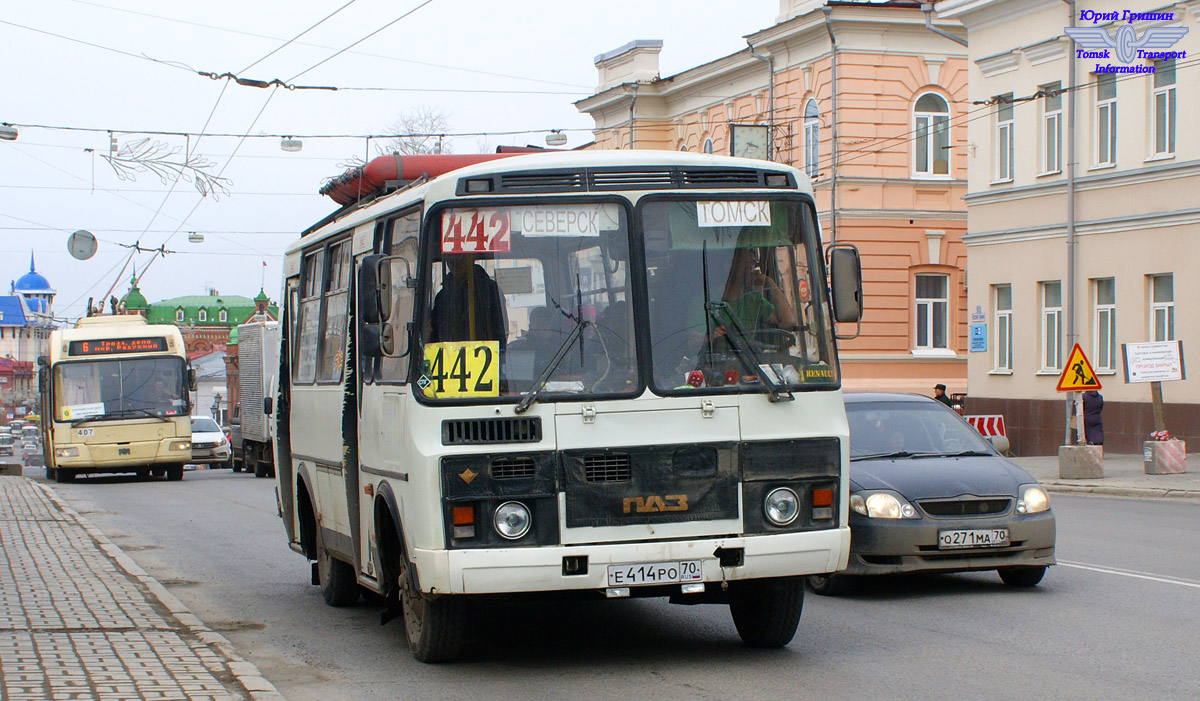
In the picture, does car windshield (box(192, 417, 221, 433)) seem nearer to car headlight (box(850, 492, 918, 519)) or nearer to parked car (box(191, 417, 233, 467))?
parked car (box(191, 417, 233, 467))

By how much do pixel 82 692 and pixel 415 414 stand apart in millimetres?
2006

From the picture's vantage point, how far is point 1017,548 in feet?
34.2

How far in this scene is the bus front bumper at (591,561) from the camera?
746 cm

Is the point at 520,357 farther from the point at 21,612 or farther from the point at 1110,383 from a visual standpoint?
the point at 1110,383

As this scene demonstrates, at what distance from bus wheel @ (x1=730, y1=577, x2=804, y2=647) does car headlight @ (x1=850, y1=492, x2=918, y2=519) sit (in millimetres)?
2034

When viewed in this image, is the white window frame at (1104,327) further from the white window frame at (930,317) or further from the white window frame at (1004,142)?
the white window frame at (930,317)

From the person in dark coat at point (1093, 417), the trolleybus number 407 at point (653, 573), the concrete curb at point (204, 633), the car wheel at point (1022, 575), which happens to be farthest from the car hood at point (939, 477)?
the person in dark coat at point (1093, 417)

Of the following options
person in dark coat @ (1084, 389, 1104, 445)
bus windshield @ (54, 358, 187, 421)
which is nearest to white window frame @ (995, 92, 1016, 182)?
person in dark coat @ (1084, 389, 1104, 445)

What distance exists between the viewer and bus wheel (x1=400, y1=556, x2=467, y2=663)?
8047mm

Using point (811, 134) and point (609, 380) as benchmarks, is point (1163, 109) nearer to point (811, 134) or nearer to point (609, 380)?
point (811, 134)

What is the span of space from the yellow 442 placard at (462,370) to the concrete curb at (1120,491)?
51.2ft

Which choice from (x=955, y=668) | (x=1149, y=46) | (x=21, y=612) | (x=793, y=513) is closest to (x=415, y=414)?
(x=793, y=513)

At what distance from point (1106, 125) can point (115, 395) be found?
20.5m

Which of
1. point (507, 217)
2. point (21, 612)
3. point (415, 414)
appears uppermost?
point (507, 217)
